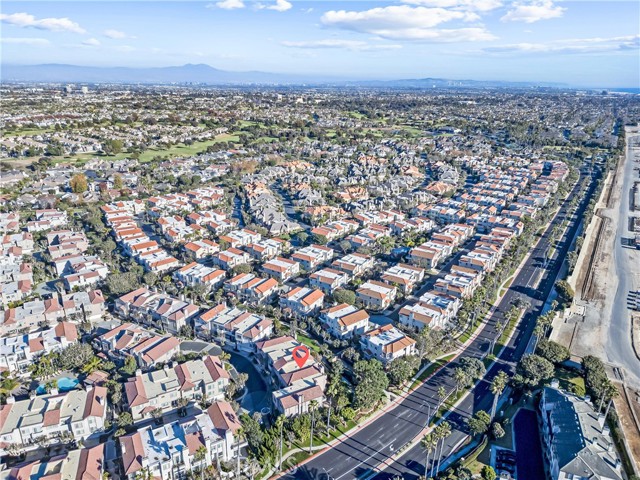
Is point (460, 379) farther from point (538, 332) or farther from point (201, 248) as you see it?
point (201, 248)

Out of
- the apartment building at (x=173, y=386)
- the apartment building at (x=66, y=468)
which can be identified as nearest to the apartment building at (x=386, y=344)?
the apartment building at (x=173, y=386)

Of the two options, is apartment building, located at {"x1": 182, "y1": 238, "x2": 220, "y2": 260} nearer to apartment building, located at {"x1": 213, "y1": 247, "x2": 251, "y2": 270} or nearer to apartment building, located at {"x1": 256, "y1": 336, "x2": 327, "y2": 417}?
apartment building, located at {"x1": 213, "y1": 247, "x2": 251, "y2": 270}

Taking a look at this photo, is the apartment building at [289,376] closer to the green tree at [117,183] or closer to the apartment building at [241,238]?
the apartment building at [241,238]

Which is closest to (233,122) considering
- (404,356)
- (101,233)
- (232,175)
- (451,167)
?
(232,175)

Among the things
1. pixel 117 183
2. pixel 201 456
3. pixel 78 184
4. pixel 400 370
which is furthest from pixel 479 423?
pixel 78 184

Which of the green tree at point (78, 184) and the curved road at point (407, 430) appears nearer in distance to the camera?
the curved road at point (407, 430)

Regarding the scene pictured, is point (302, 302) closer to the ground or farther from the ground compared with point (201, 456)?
farther from the ground
